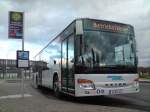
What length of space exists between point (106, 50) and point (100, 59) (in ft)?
1.58

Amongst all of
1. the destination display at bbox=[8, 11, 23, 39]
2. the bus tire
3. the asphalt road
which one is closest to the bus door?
the asphalt road

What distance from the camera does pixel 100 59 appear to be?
1312 centimetres

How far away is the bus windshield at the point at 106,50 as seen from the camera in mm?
13062

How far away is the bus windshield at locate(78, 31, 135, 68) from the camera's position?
1306 cm

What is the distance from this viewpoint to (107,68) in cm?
1324

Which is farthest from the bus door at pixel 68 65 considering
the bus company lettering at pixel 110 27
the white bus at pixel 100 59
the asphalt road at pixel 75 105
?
the bus company lettering at pixel 110 27

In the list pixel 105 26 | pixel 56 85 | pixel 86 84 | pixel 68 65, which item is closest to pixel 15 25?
pixel 68 65

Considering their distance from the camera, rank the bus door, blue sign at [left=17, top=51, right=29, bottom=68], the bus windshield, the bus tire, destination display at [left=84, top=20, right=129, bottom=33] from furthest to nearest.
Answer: the bus tire, blue sign at [left=17, top=51, right=29, bottom=68], the bus door, destination display at [left=84, top=20, right=129, bottom=33], the bus windshield

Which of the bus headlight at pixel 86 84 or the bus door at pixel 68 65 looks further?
the bus door at pixel 68 65

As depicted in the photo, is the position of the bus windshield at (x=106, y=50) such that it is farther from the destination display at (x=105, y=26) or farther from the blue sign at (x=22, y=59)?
the blue sign at (x=22, y=59)

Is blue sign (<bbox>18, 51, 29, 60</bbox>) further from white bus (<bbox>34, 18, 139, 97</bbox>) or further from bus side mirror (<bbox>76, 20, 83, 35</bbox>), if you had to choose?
bus side mirror (<bbox>76, 20, 83, 35</bbox>)

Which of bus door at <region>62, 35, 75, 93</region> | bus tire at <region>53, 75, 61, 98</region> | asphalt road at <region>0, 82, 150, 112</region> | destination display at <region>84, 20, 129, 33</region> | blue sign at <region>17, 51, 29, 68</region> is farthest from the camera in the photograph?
bus tire at <region>53, 75, 61, 98</region>

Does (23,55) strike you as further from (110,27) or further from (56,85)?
(110,27)

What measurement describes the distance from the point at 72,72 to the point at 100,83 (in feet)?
4.21
